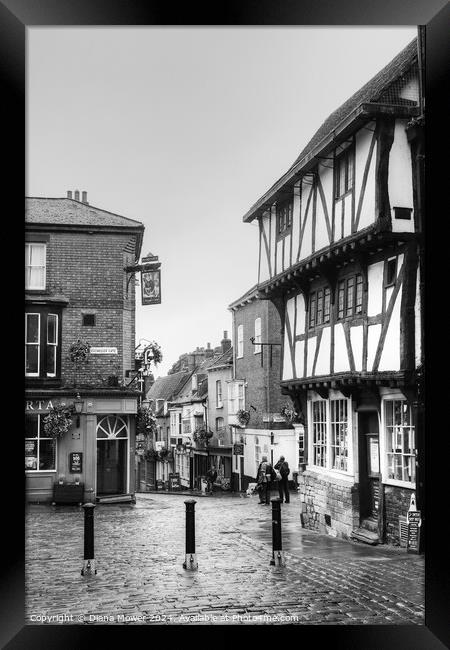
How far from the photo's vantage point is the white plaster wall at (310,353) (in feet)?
41.2

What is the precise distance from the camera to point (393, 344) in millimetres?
9516

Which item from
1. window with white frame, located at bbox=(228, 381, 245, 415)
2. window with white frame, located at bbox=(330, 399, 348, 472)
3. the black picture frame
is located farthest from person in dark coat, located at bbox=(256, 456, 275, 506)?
the black picture frame

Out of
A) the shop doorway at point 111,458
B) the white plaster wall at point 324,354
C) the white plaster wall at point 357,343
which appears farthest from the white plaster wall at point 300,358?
the shop doorway at point 111,458

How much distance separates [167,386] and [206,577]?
20.8 ft

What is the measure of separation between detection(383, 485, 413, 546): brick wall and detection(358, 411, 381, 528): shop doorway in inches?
26.5

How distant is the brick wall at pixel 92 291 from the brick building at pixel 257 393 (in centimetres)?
360

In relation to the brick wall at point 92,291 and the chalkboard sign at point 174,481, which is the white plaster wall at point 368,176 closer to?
the brick wall at point 92,291

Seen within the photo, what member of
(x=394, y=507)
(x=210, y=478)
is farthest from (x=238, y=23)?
(x=210, y=478)

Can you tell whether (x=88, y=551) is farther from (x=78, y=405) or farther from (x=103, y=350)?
(x=103, y=350)

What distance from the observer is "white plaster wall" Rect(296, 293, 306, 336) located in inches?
519

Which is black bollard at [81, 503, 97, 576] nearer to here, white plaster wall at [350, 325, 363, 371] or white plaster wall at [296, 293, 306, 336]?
white plaster wall at [350, 325, 363, 371]
